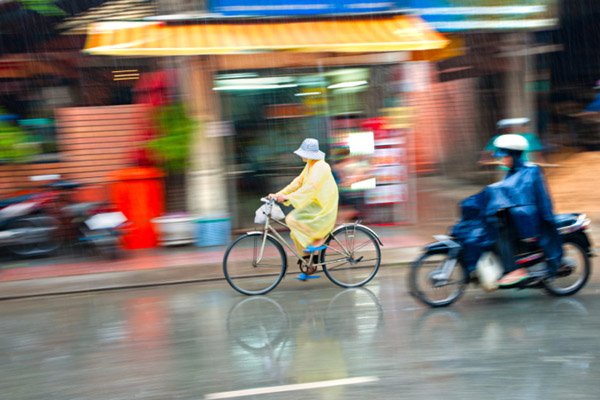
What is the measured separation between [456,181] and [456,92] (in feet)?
6.92

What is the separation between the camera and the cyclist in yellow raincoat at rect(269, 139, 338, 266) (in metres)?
6.76

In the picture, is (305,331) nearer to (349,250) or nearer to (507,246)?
(349,250)

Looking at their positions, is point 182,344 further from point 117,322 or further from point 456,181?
point 456,181

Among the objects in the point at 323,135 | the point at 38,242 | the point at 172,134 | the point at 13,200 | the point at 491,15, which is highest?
the point at 491,15

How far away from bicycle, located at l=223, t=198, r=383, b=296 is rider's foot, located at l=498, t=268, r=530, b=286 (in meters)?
1.57

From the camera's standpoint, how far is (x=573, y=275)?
6.17m

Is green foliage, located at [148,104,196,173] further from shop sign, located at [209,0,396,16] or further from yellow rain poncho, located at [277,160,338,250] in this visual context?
yellow rain poncho, located at [277,160,338,250]

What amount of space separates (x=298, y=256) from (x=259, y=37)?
→ 427cm

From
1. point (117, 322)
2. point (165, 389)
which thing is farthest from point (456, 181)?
point (165, 389)

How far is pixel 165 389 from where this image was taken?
4258 mm

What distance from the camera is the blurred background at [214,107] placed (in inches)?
372

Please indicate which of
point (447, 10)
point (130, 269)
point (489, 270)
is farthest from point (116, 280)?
point (447, 10)

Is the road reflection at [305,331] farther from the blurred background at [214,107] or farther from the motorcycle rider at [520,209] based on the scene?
the blurred background at [214,107]

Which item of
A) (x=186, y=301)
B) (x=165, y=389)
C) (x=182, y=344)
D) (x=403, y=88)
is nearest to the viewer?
(x=165, y=389)
